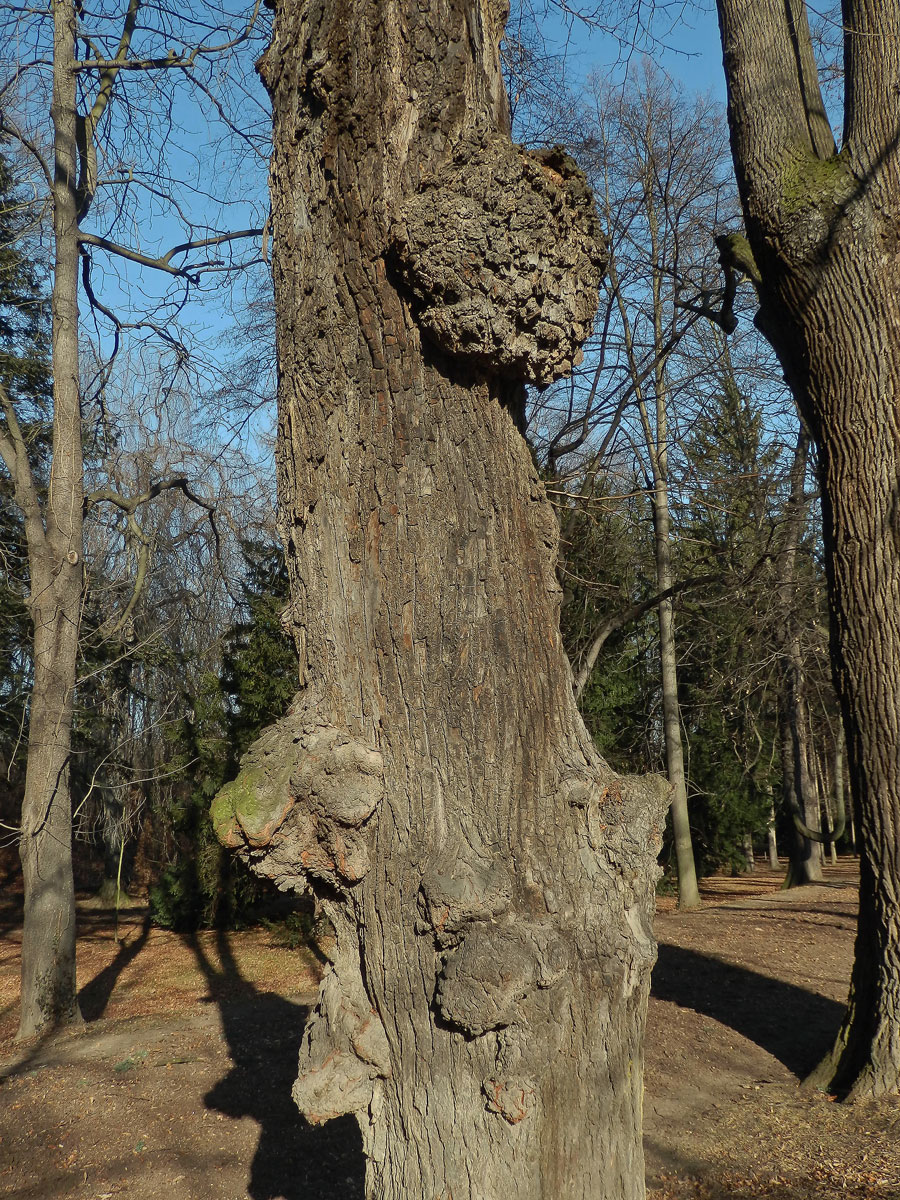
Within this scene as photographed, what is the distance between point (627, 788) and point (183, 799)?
12.7m

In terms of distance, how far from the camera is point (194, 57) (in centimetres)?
820

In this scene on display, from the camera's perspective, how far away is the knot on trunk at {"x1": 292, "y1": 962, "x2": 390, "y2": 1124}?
205 centimetres

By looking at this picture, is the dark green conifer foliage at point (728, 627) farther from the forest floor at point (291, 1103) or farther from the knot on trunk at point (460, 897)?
the knot on trunk at point (460, 897)

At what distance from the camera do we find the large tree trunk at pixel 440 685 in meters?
1.94

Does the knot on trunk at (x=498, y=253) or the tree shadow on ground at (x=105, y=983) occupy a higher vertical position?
the knot on trunk at (x=498, y=253)

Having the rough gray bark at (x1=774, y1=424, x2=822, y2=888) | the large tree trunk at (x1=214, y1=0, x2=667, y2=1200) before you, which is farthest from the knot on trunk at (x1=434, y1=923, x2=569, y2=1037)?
the rough gray bark at (x1=774, y1=424, x2=822, y2=888)

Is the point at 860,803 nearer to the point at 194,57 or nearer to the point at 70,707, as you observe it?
the point at 70,707

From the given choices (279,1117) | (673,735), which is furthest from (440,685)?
(673,735)

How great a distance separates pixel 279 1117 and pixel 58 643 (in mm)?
5293

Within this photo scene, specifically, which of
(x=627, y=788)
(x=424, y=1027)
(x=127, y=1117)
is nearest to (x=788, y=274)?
(x=627, y=788)

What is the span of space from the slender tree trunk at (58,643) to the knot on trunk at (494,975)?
7287mm

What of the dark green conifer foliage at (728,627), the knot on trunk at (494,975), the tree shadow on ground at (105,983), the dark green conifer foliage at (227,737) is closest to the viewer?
the knot on trunk at (494,975)

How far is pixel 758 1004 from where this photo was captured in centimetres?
686

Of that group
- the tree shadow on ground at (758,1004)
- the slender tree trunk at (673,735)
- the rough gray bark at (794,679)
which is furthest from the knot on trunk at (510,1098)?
the slender tree trunk at (673,735)
